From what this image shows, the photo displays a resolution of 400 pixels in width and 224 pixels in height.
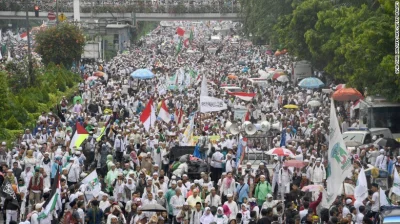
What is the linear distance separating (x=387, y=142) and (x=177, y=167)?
23.1ft

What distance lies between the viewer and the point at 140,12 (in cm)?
8981

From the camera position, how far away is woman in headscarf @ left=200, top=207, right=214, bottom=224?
21547 millimetres

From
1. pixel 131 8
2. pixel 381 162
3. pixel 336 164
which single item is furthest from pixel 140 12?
pixel 336 164

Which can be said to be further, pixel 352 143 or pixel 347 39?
pixel 347 39

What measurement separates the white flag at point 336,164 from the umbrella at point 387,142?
9.46 m

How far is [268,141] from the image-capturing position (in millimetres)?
32312

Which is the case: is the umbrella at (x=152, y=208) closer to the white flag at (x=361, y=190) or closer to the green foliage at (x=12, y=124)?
the white flag at (x=361, y=190)

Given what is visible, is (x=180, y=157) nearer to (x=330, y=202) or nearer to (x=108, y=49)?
(x=330, y=202)

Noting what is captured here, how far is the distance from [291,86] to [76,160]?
98.0 ft

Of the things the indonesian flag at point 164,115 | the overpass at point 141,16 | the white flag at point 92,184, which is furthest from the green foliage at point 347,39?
the overpass at point 141,16

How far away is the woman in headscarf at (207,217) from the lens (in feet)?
70.7

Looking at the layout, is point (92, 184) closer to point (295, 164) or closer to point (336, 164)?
point (336, 164)

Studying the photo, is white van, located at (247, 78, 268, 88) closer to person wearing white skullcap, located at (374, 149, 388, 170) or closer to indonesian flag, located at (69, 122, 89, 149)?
indonesian flag, located at (69, 122, 89, 149)

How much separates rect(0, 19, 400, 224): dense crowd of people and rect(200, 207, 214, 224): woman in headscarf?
24 mm
